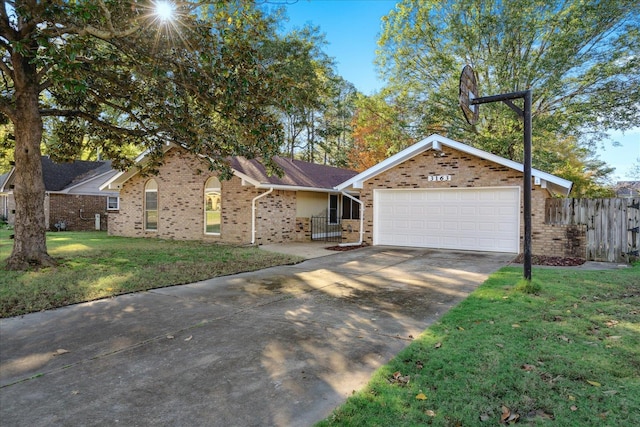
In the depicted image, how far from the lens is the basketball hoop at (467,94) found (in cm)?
718

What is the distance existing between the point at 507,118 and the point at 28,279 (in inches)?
664

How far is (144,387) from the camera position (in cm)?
339

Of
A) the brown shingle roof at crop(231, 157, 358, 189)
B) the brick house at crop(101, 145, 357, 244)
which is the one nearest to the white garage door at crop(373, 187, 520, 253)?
the brick house at crop(101, 145, 357, 244)

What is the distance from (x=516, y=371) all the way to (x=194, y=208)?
15.2 m

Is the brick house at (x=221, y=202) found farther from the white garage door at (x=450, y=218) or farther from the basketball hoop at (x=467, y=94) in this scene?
the basketball hoop at (x=467, y=94)

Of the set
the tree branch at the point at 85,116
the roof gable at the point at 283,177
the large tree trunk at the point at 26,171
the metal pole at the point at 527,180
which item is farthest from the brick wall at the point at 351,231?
the large tree trunk at the point at 26,171

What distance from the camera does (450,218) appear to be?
13.1 meters

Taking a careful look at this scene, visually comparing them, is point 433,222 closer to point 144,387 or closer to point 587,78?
point 587,78

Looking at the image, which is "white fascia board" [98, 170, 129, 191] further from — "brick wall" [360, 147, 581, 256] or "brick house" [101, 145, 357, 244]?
"brick wall" [360, 147, 581, 256]

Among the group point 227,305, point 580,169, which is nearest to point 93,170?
point 227,305

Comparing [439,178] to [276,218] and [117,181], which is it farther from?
[117,181]

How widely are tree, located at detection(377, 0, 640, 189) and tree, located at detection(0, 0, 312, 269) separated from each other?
1136cm

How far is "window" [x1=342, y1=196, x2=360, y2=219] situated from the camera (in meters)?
19.6

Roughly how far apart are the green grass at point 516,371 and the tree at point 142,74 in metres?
6.59
